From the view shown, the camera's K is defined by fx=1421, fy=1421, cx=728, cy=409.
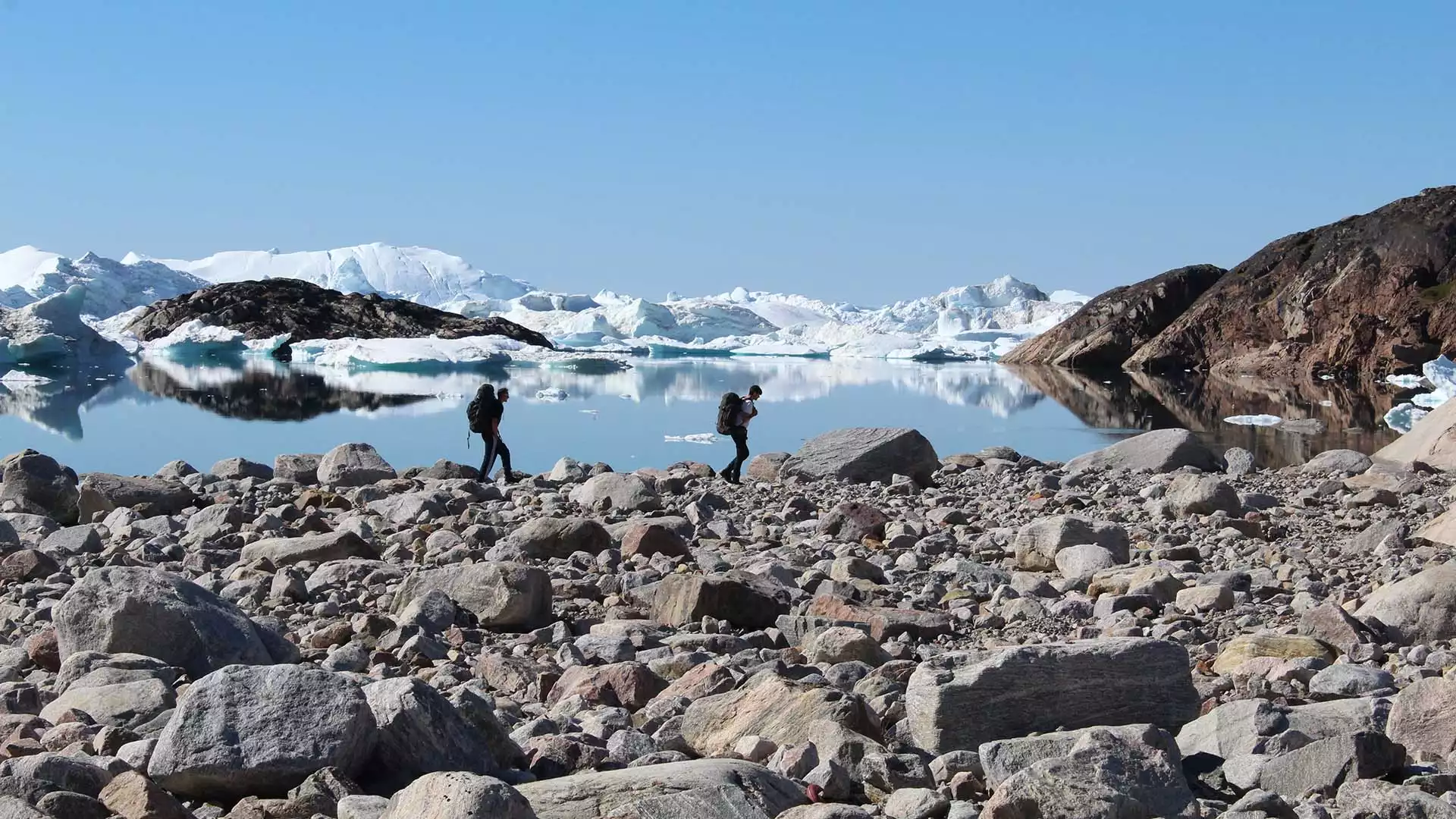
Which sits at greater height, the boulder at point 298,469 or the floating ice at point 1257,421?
the boulder at point 298,469

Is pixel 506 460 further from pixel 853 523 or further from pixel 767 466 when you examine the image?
pixel 853 523

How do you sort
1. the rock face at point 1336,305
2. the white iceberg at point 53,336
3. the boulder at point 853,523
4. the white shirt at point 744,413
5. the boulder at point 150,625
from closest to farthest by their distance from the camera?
1. the boulder at point 150,625
2. the boulder at point 853,523
3. the white shirt at point 744,413
4. the white iceberg at point 53,336
5. the rock face at point 1336,305

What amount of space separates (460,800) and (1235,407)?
31668 millimetres

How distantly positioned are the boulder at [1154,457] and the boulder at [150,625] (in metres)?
9.25

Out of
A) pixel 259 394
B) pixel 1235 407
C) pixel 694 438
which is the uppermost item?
pixel 694 438

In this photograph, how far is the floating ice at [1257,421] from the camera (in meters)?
25.5

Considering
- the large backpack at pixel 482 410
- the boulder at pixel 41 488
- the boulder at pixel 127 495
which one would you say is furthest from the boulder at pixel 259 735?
the large backpack at pixel 482 410

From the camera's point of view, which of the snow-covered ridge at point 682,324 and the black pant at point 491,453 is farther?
the snow-covered ridge at point 682,324

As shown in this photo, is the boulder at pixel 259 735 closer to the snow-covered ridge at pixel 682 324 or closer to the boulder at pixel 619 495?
the boulder at pixel 619 495

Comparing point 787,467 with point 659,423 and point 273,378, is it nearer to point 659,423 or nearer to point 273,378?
point 659,423

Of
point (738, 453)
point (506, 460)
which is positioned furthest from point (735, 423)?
point (506, 460)

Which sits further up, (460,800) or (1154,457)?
(460,800)

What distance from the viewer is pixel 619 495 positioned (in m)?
10.5

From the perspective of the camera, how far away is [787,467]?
13148 millimetres
